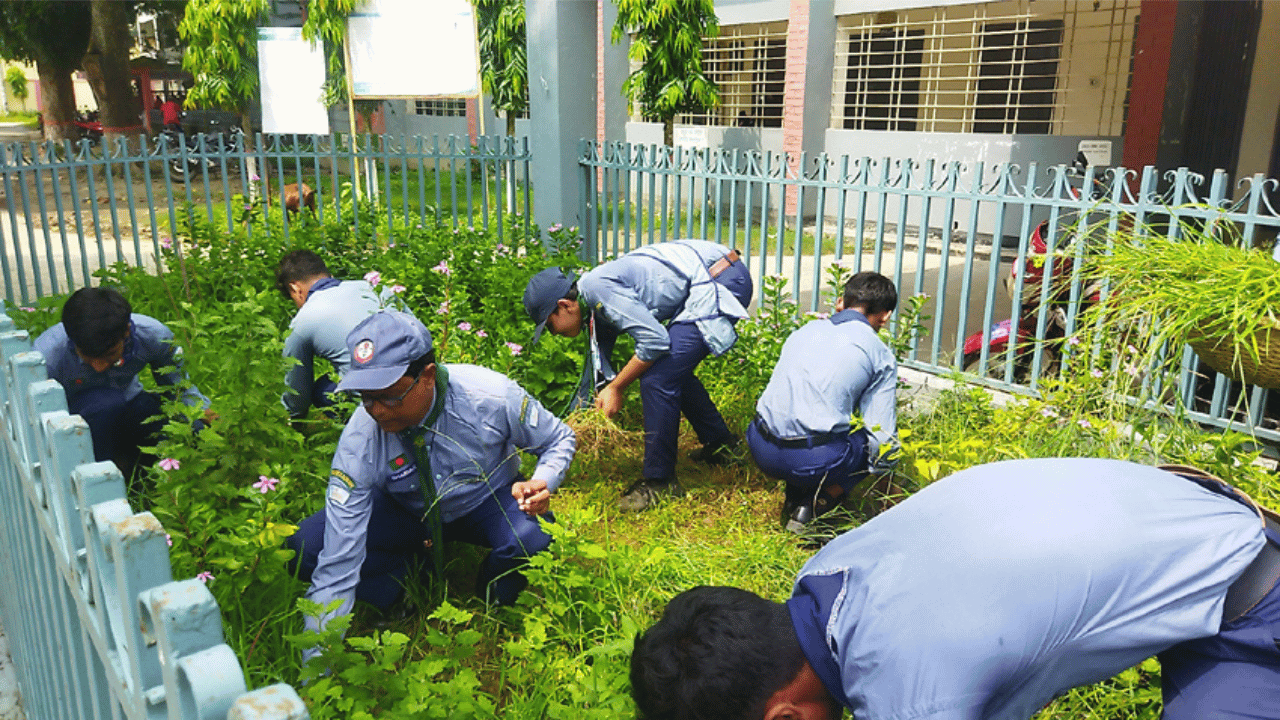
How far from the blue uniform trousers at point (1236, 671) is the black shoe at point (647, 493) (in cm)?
262

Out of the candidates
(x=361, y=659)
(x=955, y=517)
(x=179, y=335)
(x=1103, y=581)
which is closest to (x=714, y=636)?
(x=955, y=517)

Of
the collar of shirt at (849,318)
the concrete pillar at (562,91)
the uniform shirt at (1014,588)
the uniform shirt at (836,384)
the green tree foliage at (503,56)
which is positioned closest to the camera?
the uniform shirt at (1014,588)

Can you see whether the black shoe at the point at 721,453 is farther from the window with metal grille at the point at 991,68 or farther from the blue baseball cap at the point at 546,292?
the window with metal grille at the point at 991,68

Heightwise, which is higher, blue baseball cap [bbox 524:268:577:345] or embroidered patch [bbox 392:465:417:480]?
blue baseball cap [bbox 524:268:577:345]

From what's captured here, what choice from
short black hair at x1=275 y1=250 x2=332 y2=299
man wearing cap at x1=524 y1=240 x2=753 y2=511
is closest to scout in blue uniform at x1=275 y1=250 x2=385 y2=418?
short black hair at x1=275 y1=250 x2=332 y2=299

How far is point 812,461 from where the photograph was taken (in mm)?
3658

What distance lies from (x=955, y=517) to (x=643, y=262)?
286 cm

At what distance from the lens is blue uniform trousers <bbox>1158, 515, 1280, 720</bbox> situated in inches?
62.1

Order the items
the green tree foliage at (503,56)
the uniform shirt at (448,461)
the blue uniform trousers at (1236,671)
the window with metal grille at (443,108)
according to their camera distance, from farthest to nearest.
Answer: the window with metal grille at (443,108) < the green tree foliage at (503,56) < the uniform shirt at (448,461) < the blue uniform trousers at (1236,671)

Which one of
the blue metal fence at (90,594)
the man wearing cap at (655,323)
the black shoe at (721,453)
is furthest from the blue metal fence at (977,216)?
the blue metal fence at (90,594)

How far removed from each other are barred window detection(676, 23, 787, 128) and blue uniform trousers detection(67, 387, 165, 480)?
1055cm

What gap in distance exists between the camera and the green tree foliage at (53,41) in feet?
66.6

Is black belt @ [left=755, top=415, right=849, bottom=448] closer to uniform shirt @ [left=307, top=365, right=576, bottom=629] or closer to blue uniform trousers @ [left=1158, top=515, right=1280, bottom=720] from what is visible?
uniform shirt @ [left=307, top=365, right=576, bottom=629]

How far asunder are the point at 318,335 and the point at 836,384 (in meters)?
2.21
